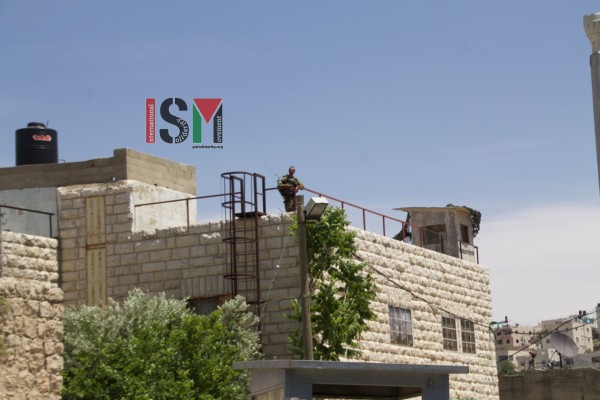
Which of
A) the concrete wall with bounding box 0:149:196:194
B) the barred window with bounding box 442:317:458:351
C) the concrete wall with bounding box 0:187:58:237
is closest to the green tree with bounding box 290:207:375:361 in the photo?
the concrete wall with bounding box 0:149:196:194

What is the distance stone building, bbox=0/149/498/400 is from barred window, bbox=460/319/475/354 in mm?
916

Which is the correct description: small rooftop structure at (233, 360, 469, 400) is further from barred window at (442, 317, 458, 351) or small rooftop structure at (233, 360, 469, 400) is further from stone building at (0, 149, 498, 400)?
barred window at (442, 317, 458, 351)

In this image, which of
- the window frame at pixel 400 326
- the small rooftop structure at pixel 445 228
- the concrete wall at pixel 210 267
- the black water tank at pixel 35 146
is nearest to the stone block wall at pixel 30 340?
the concrete wall at pixel 210 267

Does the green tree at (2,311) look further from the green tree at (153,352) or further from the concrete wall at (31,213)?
the concrete wall at (31,213)

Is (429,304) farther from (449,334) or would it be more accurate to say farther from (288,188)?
(288,188)

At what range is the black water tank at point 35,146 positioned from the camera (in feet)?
99.6

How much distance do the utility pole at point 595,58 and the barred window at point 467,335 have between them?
1730cm

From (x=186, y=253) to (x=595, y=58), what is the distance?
13833 millimetres

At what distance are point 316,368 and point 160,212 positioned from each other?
1505 cm

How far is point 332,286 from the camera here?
23875 mm

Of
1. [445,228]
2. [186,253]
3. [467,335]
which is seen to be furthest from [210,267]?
[445,228]

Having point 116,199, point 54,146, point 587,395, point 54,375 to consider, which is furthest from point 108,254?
point 587,395

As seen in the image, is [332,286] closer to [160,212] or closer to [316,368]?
[160,212]

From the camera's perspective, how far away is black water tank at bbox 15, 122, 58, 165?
30.4m
